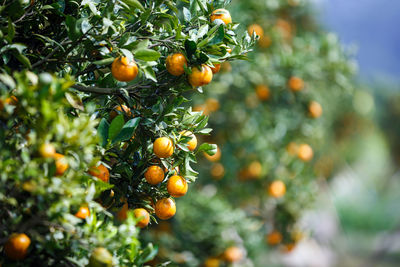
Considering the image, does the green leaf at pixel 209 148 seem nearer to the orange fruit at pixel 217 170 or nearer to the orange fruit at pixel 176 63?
the orange fruit at pixel 176 63

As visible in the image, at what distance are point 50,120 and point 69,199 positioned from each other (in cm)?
15

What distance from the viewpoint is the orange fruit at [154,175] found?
36.6 inches

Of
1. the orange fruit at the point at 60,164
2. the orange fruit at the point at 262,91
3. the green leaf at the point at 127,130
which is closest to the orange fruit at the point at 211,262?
the orange fruit at the point at 262,91

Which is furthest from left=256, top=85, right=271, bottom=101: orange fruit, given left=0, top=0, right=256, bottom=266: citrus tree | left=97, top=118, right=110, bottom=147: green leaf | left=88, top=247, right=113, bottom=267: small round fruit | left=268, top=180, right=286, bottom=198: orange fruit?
Answer: left=88, top=247, right=113, bottom=267: small round fruit

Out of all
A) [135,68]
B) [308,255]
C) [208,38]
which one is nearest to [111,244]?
[135,68]

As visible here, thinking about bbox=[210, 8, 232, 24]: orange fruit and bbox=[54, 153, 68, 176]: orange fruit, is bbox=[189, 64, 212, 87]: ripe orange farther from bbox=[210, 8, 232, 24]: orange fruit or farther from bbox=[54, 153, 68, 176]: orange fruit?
bbox=[54, 153, 68, 176]: orange fruit

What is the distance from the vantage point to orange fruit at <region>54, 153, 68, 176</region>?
0.71 meters

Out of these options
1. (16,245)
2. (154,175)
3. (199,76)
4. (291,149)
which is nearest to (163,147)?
(154,175)

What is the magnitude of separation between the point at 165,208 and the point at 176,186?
0.07 meters

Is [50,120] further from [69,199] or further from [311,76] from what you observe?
[311,76]

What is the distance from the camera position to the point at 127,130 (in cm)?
89

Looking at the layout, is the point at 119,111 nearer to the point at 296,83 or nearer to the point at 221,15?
the point at 221,15

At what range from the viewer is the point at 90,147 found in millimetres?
741

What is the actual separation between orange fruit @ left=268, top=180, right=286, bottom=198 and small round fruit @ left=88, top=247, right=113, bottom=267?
1.81 m
